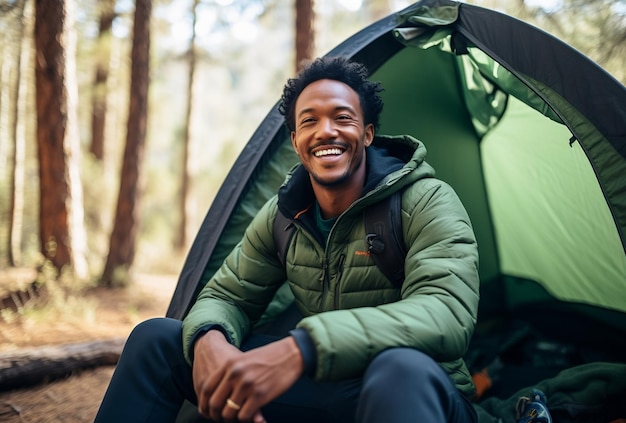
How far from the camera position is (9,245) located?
834 cm

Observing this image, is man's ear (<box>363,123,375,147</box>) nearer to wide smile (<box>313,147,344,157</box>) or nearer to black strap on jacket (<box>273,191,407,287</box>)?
wide smile (<box>313,147,344,157</box>)

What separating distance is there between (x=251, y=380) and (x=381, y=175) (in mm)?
924

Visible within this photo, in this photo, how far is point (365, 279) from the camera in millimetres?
1853

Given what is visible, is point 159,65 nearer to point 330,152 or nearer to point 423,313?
point 330,152

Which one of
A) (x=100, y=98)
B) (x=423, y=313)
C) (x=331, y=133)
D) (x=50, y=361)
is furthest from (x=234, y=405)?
(x=100, y=98)

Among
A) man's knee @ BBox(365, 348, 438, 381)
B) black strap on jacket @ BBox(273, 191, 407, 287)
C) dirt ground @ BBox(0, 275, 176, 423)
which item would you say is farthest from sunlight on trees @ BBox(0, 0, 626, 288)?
man's knee @ BBox(365, 348, 438, 381)

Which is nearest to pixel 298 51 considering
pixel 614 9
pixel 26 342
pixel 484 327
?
pixel 614 9

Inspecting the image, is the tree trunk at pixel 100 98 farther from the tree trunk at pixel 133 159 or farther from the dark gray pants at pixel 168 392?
the dark gray pants at pixel 168 392

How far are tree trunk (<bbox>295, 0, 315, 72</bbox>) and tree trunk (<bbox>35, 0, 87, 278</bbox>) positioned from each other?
2232mm

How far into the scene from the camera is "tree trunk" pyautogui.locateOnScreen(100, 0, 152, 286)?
5.88m

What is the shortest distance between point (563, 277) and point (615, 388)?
118 centimetres

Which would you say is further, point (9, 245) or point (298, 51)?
point (9, 245)

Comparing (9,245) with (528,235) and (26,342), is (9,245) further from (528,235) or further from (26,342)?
(528,235)

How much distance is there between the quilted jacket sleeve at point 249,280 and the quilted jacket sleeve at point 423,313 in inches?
24.7
